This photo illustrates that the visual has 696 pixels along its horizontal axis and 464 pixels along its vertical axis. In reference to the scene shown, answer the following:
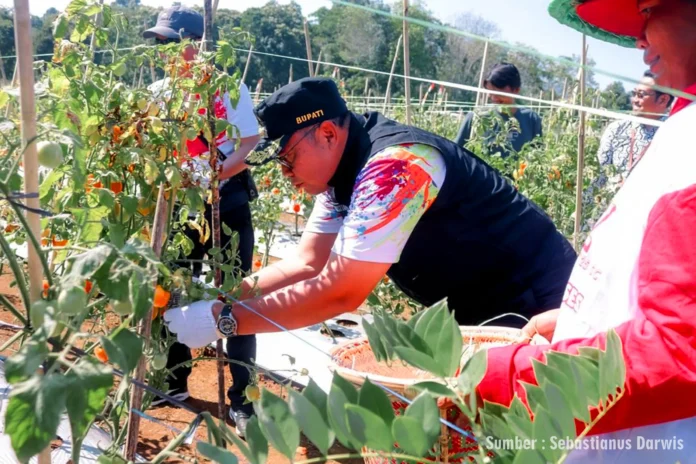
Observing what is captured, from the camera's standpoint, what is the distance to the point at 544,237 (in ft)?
5.22

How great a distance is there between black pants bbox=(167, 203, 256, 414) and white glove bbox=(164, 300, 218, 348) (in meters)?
0.84

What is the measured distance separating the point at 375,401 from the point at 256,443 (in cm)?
9

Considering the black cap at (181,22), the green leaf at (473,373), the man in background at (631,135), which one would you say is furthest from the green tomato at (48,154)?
the man in background at (631,135)

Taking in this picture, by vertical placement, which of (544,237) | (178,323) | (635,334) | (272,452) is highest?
(635,334)

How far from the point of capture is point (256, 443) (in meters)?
0.50

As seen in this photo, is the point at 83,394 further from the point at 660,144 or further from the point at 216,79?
the point at 216,79

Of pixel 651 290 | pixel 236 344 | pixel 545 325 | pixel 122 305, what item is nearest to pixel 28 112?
pixel 122 305

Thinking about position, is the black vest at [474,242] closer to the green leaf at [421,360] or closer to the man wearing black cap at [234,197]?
the man wearing black cap at [234,197]

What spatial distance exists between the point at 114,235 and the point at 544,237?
114cm

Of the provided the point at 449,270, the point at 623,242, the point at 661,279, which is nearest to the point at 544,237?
the point at 449,270

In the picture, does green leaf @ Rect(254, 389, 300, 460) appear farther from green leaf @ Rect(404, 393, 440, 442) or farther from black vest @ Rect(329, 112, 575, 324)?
black vest @ Rect(329, 112, 575, 324)

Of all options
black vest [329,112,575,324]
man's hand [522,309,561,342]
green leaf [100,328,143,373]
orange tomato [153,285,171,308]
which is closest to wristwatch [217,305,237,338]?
orange tomato [153,285,171,308]

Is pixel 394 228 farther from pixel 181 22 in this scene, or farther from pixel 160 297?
pixel 181 22

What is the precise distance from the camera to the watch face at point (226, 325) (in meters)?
1.38
